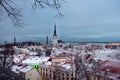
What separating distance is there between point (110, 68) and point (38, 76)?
12.9m

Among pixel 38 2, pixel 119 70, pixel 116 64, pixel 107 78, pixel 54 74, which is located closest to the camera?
pixel 38 2

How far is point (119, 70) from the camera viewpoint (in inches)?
1179

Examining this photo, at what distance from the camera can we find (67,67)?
3825cm

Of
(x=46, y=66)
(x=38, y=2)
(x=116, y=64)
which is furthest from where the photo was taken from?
(x=46, y=66)

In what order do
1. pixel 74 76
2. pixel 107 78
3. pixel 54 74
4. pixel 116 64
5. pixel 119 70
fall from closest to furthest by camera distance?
1. pixel 107 78
2. pixel 119 70
3. pixel 116 64
4. pixel 74 76
5. pixel 54 74

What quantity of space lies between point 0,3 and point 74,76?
2990 centimetres

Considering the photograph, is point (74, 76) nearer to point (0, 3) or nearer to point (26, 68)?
point (26, 68)

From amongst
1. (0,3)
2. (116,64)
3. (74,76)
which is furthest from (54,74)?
(0,3)

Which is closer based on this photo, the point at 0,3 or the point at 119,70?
the point at 0,3

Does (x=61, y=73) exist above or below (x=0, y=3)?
below

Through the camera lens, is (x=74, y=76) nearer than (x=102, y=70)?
No

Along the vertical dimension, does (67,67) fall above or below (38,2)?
below

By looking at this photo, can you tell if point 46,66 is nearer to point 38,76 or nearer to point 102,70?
point 38,76

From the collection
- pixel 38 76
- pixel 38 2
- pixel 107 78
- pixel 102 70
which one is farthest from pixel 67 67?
pixel 38 2
